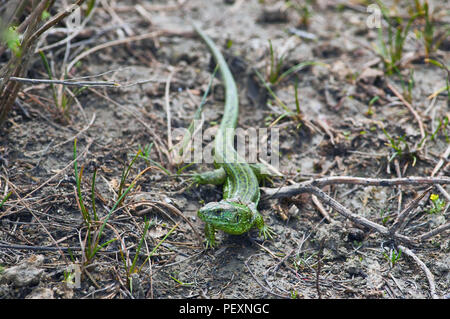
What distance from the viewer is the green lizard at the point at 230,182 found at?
13.4ft

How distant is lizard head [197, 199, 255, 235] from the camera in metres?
4.05

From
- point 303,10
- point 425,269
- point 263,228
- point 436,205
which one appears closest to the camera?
point 425,269

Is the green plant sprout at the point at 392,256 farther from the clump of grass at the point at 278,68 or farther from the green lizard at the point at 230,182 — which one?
the clump of grass at the point at 278,68

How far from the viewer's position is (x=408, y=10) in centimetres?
700

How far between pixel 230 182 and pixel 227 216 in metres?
0.91

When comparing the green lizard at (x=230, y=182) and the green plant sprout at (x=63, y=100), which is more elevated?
the green plant sprout at (x=63, y=100)

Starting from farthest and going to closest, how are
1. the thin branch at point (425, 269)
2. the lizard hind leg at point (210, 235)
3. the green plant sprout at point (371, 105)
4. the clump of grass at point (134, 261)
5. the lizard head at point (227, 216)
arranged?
the green plant sprout at point (371, 105)
the lizard hind leg at point (210, 235)
the lizard head at point (227, 216)
the thin branch at point (425, 269)
the clump of grass at point (134, 261)

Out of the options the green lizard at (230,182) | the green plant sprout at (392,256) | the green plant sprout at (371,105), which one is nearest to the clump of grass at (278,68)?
the green lizard at (230,182)

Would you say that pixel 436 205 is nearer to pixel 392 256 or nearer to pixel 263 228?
pixel 392 256

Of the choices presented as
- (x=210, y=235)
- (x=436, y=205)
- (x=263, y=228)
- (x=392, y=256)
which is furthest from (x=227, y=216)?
(x=436, y=205)

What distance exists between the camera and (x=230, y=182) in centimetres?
492

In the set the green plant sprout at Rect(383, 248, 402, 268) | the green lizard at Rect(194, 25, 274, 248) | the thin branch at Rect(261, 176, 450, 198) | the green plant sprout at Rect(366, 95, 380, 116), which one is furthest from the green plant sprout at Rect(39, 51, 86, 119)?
the green plant sprout at Rect(383, 248, 402, 268)
